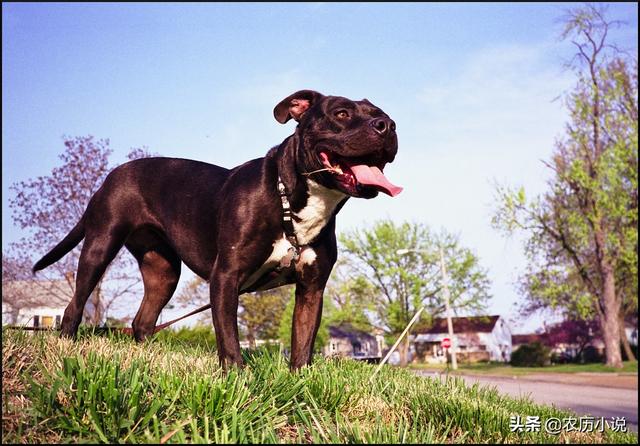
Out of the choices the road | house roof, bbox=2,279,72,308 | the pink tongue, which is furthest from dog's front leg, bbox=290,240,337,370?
house roof, bbox=2,279,72,308

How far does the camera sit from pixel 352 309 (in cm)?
4397

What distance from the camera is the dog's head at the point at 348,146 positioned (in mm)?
3555

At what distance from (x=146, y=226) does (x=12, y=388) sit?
2386mm

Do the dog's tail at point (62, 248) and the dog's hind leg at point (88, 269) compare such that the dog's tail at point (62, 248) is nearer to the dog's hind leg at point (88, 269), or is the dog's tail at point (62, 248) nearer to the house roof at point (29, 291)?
the dog's hind leg at point (88, 269)

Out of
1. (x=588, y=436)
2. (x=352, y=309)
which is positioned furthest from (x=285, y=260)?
(x=352, y=309)

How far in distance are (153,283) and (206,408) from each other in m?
2.90

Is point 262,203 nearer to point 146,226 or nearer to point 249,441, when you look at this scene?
point 146,226

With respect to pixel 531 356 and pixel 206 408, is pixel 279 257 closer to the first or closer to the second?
pixel 206 408

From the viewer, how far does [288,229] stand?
3.85 metres

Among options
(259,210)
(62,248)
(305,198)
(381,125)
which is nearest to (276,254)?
(259,210)

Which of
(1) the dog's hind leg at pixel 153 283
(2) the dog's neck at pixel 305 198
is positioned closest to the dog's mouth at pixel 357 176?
(2) the dog's neck at pixel 305 198

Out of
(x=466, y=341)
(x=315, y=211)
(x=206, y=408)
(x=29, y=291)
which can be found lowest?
(x=466, y=341)

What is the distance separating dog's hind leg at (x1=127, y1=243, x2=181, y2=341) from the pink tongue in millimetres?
2300

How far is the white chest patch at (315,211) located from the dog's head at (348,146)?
0.10 meters
